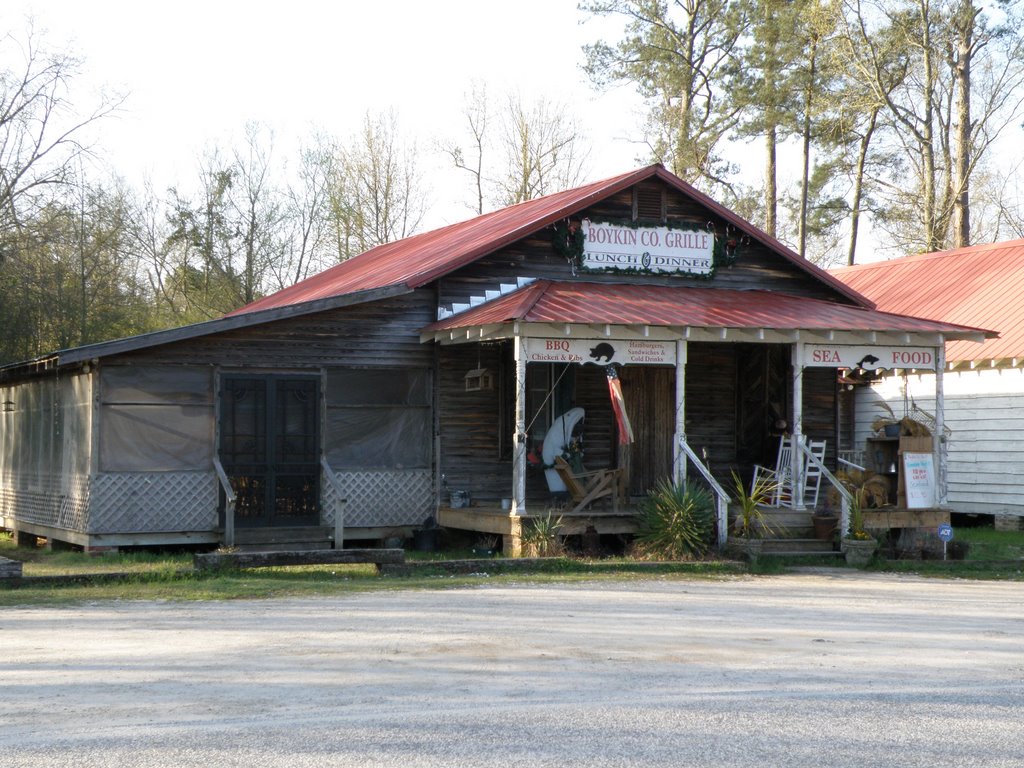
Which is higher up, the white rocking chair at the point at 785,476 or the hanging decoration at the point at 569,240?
the hanging decoration at the point at 569,240

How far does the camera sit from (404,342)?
18234mm

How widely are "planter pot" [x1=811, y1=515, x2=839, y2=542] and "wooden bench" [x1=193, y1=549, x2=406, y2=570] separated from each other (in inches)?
223

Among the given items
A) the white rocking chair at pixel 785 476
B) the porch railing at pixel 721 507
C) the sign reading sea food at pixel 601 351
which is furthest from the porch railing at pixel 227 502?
the white rocking chair at pixel 785 476

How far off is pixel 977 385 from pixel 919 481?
643 centimetres

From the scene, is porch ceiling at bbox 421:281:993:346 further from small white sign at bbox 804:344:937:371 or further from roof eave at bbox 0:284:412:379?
roof eave at bbox 0:284:412:379

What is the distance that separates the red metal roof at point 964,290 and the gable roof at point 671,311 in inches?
171

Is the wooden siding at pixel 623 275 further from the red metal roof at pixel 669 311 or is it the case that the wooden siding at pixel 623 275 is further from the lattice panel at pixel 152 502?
the lattice panel at pixel 152 502

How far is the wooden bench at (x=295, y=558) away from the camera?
555 inches

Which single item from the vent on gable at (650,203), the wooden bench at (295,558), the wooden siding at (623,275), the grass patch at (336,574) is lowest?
the grass patch at (336,574)

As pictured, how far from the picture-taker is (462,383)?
18625 millimetres

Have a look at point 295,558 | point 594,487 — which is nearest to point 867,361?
point 594,487

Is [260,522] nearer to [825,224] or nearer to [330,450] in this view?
[330,450]

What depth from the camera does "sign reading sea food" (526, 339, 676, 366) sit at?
52.9 feet

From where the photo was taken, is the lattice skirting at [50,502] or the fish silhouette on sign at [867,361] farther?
the fish silhouette on sign at [867,361]
